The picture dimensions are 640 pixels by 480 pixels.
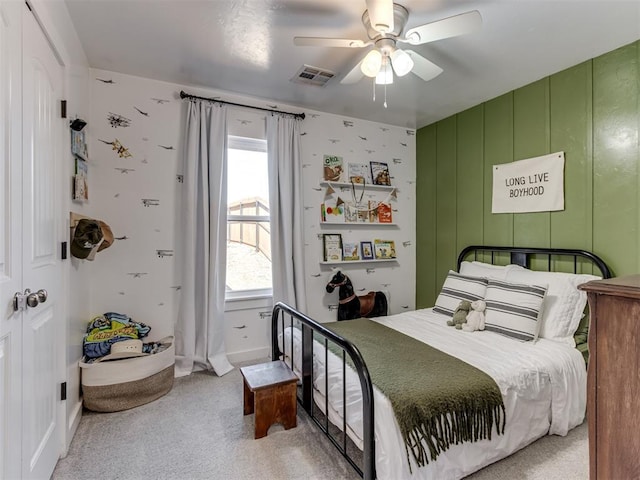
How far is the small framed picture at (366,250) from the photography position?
3684 mm

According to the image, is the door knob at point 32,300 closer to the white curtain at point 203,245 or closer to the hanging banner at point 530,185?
the white curtain at point 203,245

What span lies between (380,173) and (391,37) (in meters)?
2.01

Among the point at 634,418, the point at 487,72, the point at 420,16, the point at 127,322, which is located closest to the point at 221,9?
the point at 420,16

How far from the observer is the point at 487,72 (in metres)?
2.62

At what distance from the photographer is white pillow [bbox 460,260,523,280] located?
2758 millimetres

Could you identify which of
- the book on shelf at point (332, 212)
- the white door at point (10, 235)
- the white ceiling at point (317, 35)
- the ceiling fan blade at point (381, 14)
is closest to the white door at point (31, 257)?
the white door at point (10, 235)

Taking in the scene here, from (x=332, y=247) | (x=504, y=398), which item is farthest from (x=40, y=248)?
(x=332, y=247)

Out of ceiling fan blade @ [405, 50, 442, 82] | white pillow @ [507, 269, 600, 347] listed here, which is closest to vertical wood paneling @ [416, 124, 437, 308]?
white pillow @ [507, 269, 600, 347]

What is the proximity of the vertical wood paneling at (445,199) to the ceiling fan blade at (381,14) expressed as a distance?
2131mm

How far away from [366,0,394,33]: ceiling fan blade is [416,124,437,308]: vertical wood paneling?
7.52 feet

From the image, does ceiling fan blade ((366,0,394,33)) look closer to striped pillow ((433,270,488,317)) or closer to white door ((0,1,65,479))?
white door ((0,1,65,479))

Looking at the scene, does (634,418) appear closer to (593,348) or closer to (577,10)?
(593,348)

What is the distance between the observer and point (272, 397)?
196cm

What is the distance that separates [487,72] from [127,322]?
3.53 metres
